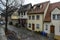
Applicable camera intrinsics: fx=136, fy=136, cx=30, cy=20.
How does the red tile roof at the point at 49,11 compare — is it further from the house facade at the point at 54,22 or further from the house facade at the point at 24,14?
the house facade at the point at 24,14

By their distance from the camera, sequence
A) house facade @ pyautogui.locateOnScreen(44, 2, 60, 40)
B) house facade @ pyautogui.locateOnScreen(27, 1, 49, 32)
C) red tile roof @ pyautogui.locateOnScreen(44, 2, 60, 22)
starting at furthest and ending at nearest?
house facade @ pyautogui.locateOnScreen(27, 1, 49, 32), red tile roof @ pyautogui.locateOnScreen(44, 2, 60, 22), house facade @ pyautogui.locateOnScreen(44, 2, 60, 40)

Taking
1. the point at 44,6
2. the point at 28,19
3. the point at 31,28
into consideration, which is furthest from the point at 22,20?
the point at 44,6

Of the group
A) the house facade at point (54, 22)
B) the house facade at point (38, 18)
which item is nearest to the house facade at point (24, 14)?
the house facade at point (38, 18)

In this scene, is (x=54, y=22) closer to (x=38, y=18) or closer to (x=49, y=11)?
(x=49, y=11)

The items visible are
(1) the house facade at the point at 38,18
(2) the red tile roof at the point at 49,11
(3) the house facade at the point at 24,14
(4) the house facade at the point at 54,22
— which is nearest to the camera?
(4) the house facade at the point at 54,22

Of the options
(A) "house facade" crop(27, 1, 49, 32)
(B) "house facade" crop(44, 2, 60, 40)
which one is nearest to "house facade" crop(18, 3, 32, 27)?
(A) "house facade" crop(27, 1, 49, 32)

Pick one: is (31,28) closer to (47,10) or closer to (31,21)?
(31,21)

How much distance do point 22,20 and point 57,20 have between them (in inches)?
844

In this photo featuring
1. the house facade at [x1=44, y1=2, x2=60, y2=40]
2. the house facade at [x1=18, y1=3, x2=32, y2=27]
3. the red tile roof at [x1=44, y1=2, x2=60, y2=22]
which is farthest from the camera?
the house facade at [x1=18, y1=3, x2=32, y2=27]

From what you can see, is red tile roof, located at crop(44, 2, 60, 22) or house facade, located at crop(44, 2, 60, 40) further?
red tile roof, located at crop(44, 2, 60, 22)

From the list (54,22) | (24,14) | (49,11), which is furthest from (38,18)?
(24,14)

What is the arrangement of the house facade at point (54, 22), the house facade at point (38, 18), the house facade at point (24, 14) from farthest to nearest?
1. the house facade at point (24, 14)
2. the house facade at point (38, 18)
3. the house facade at point (54, 22)

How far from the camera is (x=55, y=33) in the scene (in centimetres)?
2978

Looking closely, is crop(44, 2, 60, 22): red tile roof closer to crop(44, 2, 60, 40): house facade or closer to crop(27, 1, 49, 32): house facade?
crop(44, 2, 60, 40): house facade
